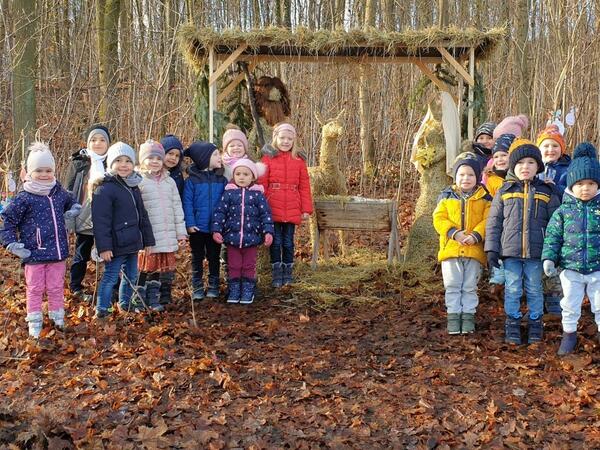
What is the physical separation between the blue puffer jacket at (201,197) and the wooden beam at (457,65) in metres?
3.06

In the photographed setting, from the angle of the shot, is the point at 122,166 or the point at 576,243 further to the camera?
the point at 122,166

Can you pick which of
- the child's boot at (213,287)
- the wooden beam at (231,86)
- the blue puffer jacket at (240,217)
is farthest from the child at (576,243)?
the wooden beam at (231,86)

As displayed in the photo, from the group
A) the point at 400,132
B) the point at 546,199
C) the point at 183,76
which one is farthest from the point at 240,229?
the point at 183,76

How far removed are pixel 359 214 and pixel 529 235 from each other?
2799mm

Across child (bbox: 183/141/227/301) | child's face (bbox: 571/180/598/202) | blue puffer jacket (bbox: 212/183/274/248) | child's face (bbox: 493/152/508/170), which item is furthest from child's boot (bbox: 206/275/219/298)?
child's face (bbox: 571/180/598/202)

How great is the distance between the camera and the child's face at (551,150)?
606cm

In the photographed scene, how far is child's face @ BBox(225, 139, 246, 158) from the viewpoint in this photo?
Result: 6766 millimetres

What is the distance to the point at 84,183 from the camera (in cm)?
652

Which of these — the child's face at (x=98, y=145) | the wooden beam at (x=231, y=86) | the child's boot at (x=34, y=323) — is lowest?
the child's boot at (x=34, y=323)

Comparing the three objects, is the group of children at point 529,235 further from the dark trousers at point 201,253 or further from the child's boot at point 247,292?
the dark trousers at point 201,253

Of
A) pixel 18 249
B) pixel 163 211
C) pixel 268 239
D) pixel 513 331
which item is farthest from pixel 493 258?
pixel 18 249

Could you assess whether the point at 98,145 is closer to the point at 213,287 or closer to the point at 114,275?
the point at 114,275

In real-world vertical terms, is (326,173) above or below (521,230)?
above

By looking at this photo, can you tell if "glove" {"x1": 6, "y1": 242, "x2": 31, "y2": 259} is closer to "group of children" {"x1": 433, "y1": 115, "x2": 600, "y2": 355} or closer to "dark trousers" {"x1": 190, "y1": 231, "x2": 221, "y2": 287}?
"dark trousers" {"x1": 190, "y1": 231, "x2": 221, "y2": 287}
